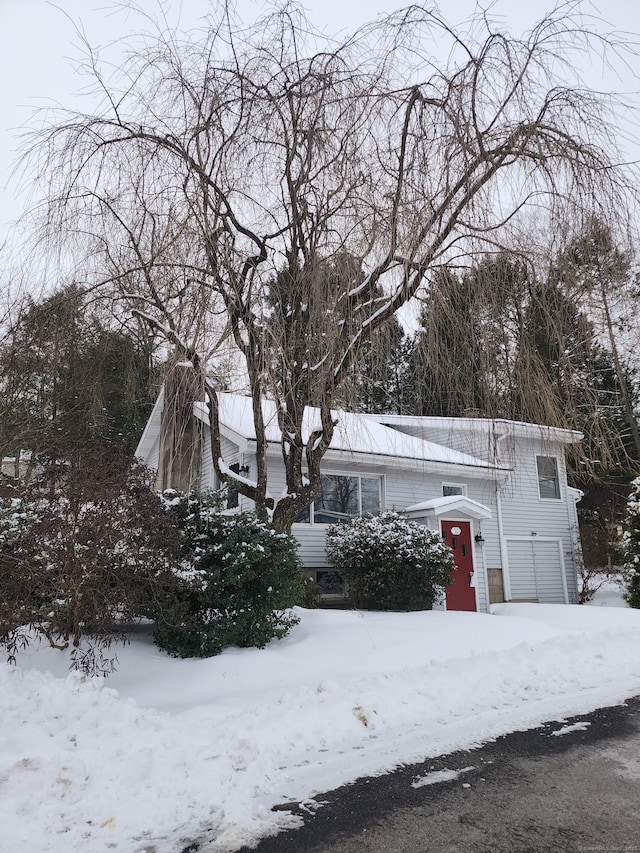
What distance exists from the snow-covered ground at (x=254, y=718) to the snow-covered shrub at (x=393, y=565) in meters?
3.21

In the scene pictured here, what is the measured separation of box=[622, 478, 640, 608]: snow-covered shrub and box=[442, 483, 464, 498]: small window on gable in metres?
4.20

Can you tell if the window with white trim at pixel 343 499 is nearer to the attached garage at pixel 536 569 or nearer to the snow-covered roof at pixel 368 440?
the snow-covered roof at pixel 368 440

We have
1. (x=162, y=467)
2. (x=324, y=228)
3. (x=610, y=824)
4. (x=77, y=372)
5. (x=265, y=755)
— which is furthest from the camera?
(x=162, y=467)

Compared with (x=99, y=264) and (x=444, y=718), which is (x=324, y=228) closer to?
(x=99, y=264)

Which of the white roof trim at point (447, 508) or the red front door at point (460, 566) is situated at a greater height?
the white roof trim at point (447, 508)

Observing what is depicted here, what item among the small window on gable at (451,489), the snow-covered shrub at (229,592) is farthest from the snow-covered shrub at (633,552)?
the snow-covered shrub at (229,592)

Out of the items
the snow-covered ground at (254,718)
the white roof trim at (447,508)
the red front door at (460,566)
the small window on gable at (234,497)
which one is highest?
the small window on gable at (234,497)

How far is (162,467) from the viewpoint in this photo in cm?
1080

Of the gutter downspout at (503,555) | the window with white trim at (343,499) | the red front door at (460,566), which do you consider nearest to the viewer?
the window with white trim at (343,499)

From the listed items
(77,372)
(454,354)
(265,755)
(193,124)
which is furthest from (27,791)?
(193,124)

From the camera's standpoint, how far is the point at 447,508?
46.5 feet

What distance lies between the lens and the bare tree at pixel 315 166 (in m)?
6.36

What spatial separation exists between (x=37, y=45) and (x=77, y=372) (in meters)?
3.79

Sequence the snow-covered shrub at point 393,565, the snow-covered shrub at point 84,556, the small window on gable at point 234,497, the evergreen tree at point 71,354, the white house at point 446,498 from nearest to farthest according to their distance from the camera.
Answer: the snow-covered shrub at point 84,556, the evergreen tree at point 71,354, the snow-covered shrub at point 393,565, the white house at point 446,498, the small window on gable at point 234,497
